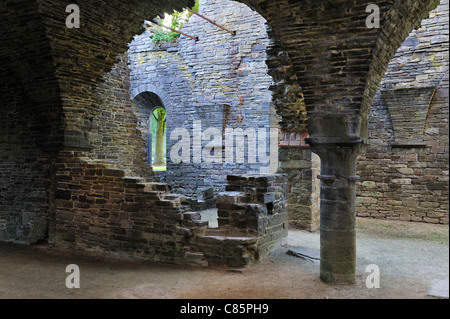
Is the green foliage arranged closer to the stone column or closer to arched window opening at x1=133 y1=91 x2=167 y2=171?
arched window opening at x1=133 y1=91 x2=167 y2=171

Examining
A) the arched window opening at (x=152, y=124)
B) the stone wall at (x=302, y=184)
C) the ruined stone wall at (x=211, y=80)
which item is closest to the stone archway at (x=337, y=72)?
the stone wall at (x=302, y=184)

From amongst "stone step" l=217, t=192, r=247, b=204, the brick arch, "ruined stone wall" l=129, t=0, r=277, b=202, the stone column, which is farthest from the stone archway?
the brick arch

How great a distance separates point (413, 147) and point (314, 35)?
258 inches

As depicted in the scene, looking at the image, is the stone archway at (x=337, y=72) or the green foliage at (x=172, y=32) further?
the green foliage at (x=172, y=32)

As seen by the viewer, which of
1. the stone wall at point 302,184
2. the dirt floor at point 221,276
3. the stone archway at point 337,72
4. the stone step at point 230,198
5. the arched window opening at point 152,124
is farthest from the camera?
the arched window opening at point 152,124

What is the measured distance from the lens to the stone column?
5139mm

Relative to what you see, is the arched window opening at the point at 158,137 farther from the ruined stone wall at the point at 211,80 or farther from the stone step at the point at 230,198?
the stone step at the point at 230,198

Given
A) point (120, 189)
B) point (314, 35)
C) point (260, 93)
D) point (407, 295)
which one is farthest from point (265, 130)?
point (407, 295)

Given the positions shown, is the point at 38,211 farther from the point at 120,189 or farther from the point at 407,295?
the point at 407,295

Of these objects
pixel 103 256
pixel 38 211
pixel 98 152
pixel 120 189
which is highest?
pixel 98 152

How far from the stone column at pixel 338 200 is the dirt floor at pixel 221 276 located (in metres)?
0.28

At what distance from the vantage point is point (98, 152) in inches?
354

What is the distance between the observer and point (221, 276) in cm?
570

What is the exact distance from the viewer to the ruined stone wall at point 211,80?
1220 centimetres
